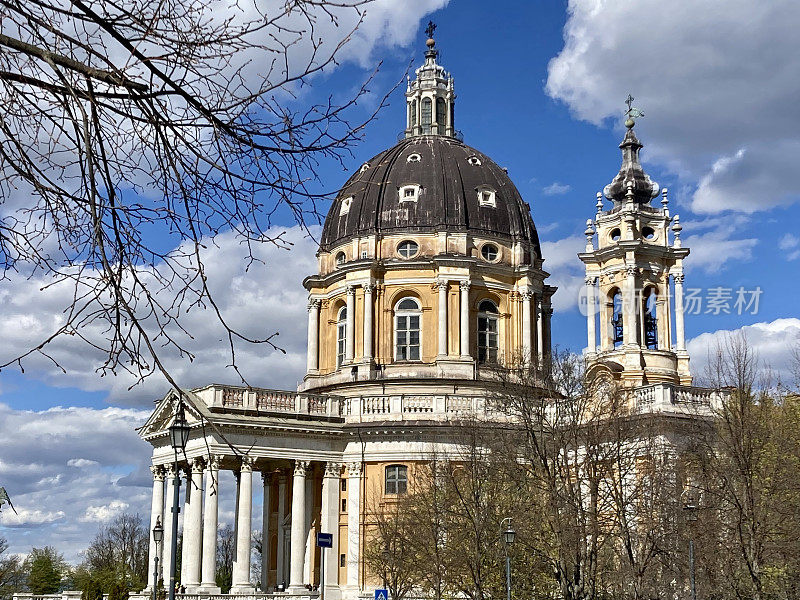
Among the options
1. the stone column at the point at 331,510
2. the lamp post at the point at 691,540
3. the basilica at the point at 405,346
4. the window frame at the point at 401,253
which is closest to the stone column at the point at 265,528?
the basilica at the point at 405,346

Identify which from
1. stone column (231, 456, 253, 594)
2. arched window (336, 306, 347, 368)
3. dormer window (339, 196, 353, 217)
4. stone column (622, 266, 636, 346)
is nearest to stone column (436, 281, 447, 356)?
arched window (336, 306, 347, 368)

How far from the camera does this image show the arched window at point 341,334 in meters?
64.4

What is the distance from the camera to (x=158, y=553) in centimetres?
5559

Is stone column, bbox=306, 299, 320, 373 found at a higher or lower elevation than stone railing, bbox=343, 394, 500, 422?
higher

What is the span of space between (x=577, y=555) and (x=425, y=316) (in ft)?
92.1

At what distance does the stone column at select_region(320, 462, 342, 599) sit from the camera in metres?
54.4

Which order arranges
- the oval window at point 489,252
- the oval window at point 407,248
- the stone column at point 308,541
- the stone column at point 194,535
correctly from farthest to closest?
the oval window at point 489,252, the oval window at point 407,248, the stone column at point 308,541, the stone column at point 194,535

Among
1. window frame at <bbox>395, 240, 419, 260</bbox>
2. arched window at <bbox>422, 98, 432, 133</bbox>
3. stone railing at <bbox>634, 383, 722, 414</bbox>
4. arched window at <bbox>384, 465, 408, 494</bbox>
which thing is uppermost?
arched window at <bbox>422, 98, 432, 133</bbox>

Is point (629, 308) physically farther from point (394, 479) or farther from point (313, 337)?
point (313, 337)

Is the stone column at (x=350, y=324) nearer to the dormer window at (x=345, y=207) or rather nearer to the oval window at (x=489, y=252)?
the dormer window at (x=345, y=207)

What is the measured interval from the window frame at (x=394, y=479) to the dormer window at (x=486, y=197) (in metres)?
17.6

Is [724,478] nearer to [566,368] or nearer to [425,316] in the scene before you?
[566,368]

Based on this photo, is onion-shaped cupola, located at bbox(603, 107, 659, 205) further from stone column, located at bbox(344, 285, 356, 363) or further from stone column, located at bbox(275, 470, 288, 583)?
stone column, located at bbox(275, 470, 288, 583)

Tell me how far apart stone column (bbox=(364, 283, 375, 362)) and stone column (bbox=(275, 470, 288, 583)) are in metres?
8.19
